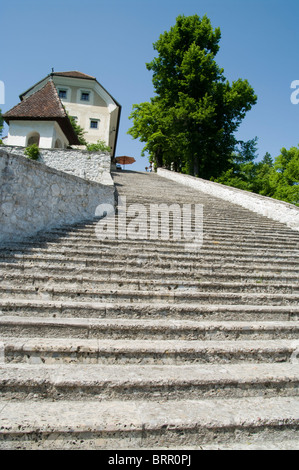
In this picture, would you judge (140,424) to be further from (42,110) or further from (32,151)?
(42,110)

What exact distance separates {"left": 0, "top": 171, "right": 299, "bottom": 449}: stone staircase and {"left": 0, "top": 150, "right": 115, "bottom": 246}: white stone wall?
0.43 meters

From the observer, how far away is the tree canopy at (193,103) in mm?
20000

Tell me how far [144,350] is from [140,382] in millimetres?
399

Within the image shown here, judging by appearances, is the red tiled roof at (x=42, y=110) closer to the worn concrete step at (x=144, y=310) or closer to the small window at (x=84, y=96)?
the small window at (x=84, y=96)

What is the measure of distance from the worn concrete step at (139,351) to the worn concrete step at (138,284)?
3.49ft

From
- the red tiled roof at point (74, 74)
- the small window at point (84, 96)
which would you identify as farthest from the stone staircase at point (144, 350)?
the red tiled roof at point (74, 74)

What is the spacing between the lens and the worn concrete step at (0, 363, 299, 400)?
2195 millimetres

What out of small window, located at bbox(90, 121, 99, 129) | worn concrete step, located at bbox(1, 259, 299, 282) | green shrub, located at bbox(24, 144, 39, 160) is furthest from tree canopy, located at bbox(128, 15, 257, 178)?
worn concrete step, located at bbox(1, 259, 299, 282)

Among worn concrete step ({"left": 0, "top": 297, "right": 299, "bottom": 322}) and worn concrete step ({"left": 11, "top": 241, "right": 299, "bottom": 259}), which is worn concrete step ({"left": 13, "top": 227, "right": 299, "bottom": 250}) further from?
worn concrete step ({"left": 0, "top": 297, "right": 299, "bottom": 322})

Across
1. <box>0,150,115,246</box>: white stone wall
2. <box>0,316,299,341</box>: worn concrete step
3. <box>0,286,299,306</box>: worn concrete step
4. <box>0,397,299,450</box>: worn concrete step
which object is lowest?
<box>0,397,299,450</box>: worn concrete step

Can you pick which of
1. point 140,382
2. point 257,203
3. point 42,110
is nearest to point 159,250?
point 140,382

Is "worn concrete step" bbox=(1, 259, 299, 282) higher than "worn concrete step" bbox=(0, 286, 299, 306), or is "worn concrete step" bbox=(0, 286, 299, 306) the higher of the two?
"worn concrete step" bbox=(1, 259, 299, 282)

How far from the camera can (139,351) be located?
265cm

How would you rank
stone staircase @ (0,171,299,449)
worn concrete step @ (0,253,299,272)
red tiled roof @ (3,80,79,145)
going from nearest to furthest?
stone staircase @ (0,171,299,449) < worn concrete step @ (0,253,299,272) < red tiled roof @ (3,80,79,145)
